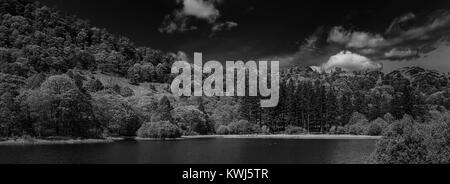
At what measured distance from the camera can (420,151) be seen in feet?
119

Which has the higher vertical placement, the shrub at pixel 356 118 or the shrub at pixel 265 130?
the shrub at pixel 356 118

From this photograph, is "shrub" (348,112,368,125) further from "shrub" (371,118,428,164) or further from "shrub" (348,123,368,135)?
"shrub" (371,118,428,164)

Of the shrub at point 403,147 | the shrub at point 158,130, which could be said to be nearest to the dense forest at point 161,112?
the shrub at point 158,130

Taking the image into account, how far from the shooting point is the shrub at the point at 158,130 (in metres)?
117

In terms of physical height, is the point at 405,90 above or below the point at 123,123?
above

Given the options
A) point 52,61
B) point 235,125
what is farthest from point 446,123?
point 52,61

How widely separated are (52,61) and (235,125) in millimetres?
94980

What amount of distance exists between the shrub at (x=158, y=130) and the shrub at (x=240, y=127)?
37.5 meters

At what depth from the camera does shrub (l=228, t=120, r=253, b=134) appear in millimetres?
153625

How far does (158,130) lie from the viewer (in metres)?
117

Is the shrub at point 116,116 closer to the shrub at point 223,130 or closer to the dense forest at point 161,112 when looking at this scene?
the dense forest at point 161,112

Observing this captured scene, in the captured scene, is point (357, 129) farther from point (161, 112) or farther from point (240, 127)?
point (161, 112)
